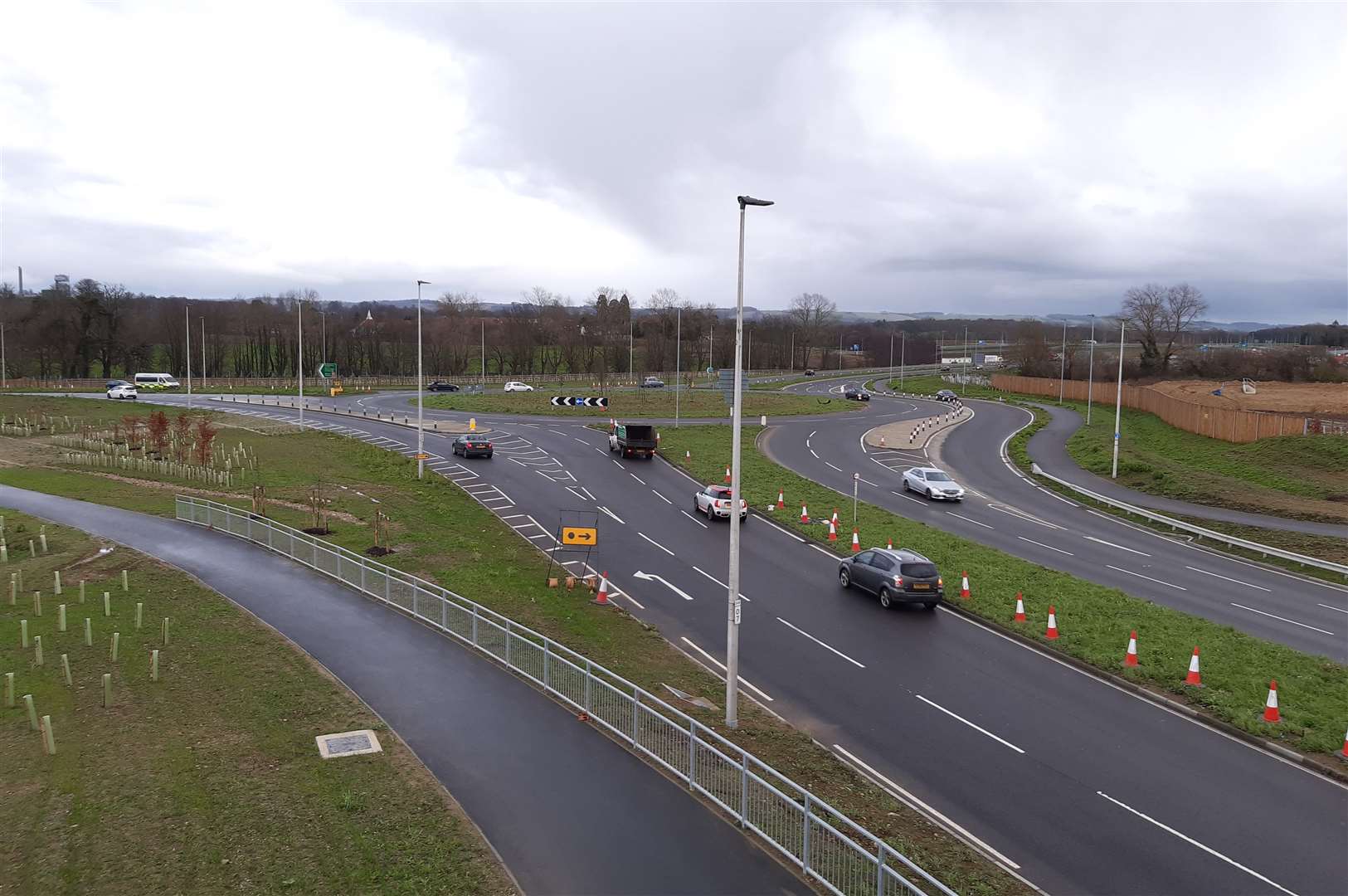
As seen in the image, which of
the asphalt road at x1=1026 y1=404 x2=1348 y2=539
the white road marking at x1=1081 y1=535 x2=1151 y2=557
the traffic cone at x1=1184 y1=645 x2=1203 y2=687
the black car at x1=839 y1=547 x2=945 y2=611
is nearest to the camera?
the traffic cone at x1=1184 y1=645 x2=1203 y2=687

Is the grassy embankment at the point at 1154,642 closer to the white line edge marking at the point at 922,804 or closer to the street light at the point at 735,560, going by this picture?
the white line edge marking at the point at 922,804

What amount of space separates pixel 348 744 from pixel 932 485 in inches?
1247

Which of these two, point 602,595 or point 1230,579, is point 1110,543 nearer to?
point 1230,579

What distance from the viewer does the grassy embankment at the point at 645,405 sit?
72.3 meters

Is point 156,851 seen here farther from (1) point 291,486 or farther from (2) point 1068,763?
(1) point 291,486

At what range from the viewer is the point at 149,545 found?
2731 cm

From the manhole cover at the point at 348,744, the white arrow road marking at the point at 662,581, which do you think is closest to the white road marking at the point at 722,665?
the white arrow road marking at the point at 662,581

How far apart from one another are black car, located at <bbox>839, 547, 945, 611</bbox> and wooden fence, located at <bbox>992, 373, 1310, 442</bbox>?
36.4m

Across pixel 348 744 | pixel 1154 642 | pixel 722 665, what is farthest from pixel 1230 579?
pixel 348 744

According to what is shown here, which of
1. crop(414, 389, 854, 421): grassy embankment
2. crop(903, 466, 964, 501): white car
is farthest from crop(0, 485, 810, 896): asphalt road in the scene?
crop(414, 389, 854, 421): grassy embankment

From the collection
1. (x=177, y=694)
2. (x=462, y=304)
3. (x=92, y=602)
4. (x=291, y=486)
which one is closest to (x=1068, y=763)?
(x=177, y=694)

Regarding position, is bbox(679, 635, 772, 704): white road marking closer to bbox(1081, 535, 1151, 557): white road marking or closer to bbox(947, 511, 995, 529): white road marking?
bbox(947, 511, 995, 529): white road marking

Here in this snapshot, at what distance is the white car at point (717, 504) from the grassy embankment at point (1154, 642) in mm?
3182

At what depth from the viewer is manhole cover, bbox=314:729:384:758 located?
1385 centimetres
